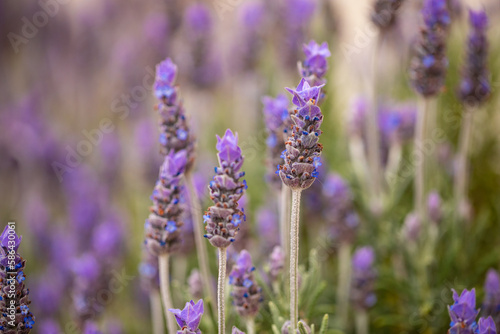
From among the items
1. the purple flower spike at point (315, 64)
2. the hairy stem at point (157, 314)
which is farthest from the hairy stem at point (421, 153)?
the hairy stem at point (157, 314)

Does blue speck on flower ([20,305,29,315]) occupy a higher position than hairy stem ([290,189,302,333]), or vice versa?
hairy stem ([290,189,302,333])

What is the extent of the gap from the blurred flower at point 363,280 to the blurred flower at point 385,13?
2.16 ft

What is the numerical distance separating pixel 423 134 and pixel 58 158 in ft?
4.79

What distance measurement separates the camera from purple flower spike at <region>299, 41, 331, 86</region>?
3.96 ft

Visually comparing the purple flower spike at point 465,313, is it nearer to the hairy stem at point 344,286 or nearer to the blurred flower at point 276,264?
the blurred flower at point 276,264

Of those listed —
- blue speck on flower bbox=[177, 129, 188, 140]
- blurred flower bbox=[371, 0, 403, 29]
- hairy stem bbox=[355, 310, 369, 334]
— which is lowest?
hairy stem bbox=[355, 310, 369, 334]

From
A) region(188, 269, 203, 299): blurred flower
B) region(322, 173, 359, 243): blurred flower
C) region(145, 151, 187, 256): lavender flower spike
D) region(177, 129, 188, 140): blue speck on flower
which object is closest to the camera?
region(145, 151, 187, 256): lavender flower spike

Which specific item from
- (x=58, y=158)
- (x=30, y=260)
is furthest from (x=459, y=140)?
(x=30, y=260)

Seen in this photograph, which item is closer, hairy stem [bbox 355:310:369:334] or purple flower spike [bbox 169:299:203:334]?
purple flower spike [bbox 169:299:203:334]

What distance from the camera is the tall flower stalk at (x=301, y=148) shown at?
3.41 feet

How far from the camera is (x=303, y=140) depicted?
41.3 inches

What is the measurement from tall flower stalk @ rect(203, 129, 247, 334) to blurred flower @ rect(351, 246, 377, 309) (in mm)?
651

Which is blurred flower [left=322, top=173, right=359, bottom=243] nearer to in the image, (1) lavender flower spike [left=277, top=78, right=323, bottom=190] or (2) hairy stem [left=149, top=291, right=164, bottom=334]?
(2) hairy stem [left=149, top=291, right=164, bottom=334]

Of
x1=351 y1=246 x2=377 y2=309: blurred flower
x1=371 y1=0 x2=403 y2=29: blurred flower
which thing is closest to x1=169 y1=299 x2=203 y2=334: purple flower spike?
x1=351 y1=246 x2=377 y2=309: blurred flower
